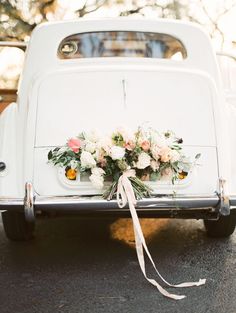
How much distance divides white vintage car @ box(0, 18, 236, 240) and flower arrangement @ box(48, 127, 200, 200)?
92 mm

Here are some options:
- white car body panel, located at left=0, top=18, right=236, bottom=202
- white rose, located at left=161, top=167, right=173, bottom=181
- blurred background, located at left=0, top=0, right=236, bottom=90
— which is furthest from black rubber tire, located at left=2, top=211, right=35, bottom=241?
blurred background, located at left=0, top=0, right=236, bottom=90

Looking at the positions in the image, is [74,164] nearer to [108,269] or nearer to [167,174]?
[167,174]

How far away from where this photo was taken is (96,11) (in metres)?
→ 18.5

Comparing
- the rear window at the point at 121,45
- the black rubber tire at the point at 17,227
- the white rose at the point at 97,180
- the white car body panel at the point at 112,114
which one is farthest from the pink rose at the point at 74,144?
the rear window at the point at 121,45

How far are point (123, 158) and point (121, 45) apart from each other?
1.79 m

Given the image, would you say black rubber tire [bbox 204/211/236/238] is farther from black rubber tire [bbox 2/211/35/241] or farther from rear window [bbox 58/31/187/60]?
black rubber tire [bbox 2/211/35/241]

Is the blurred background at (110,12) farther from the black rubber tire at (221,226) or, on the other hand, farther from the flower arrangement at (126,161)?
the flower arrangement at (126,161)

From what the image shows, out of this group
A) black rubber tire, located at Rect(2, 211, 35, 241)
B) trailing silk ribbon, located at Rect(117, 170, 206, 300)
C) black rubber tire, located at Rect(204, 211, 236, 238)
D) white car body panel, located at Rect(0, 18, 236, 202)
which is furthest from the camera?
black rubber tire, located at Rect(204, 211, 236, 238)

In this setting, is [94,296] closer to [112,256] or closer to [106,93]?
[112,256]

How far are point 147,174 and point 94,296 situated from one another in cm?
102

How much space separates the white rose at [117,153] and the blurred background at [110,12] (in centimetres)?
1338

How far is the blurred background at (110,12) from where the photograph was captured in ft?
59.4

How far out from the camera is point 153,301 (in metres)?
4.32

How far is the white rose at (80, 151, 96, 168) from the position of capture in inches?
185
